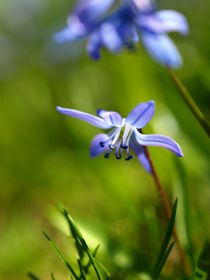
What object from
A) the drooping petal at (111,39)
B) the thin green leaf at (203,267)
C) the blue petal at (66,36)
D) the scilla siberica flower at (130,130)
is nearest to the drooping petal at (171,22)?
the drooping petal at (111,39)

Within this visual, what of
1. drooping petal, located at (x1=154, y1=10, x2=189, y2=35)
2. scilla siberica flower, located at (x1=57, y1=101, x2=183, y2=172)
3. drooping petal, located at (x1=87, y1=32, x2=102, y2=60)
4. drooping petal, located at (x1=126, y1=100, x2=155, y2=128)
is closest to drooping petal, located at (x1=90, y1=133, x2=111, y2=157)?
scilla siberica flower, located at (x1=57, y1=101, x2=183, y2=172)

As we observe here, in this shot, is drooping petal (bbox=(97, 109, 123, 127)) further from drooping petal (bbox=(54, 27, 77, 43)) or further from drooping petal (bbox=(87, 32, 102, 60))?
drooping petal (bbox=(54, 27, 77, 43))

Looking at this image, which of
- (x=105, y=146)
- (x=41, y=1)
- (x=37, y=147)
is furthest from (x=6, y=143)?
(x=41, y=1)

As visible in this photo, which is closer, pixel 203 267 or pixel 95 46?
pixel 203 267

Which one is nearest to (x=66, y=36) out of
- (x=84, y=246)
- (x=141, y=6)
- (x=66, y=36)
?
(x=66, y=36)

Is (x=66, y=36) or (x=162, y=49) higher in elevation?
(x=66, y=36)

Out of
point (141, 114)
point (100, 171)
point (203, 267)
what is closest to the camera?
point (141, 114)

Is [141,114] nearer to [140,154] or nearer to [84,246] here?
[140,154]

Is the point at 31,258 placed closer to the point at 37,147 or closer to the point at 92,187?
the point at 92,187

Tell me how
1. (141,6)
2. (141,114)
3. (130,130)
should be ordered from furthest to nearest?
(141,6), (130,130), (141,114)
